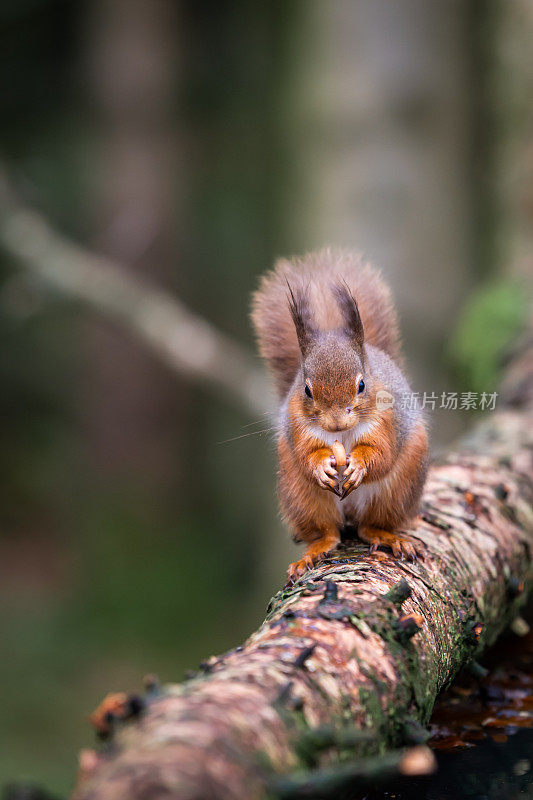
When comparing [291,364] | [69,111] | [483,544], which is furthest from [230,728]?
[69,111]

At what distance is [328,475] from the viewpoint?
56.2 inches

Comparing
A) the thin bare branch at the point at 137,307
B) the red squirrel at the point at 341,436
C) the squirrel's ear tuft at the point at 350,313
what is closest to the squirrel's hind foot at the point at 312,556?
the red squirrel at the point at 341,436

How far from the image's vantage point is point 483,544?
1592 millimetres

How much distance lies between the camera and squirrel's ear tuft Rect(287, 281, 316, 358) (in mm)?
1554

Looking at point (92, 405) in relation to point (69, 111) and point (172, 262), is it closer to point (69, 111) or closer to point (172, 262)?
point (172, 262)

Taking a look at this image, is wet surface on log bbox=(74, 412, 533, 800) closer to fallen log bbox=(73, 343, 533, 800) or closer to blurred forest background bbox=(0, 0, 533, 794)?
fallen log bbox=(73, 343, 533, 800)

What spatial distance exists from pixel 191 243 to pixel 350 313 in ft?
17.8

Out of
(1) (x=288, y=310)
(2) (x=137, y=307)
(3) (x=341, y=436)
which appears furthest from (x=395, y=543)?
(2) (x=137, y=307)

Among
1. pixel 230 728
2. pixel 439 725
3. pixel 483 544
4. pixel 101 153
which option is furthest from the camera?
pixel 101 153

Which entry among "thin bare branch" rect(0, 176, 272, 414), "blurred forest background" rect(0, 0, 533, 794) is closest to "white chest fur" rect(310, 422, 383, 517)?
"blurred forest background" rect(0, 0, 533, 794)

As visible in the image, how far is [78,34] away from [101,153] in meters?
1.04

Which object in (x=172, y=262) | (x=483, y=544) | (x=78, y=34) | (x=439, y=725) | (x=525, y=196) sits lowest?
(x=439, y=725)

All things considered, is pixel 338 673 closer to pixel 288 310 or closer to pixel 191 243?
pixel 288 310

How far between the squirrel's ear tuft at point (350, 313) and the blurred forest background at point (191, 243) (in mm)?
316
